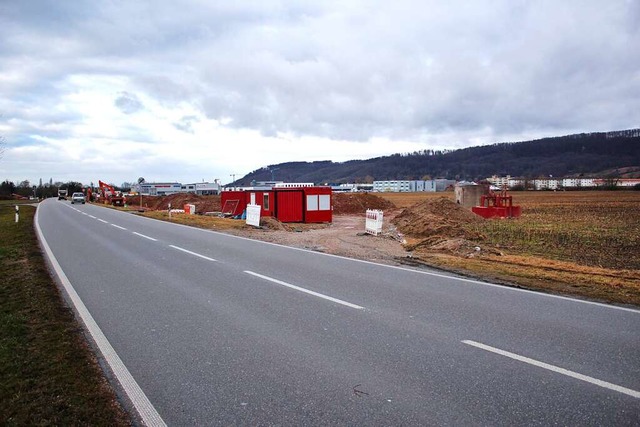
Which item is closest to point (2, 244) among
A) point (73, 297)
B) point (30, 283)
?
point (30, 283)

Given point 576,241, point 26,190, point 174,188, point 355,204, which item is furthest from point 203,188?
point 576,241

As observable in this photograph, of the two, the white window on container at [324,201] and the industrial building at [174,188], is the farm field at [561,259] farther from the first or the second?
the industrial building at [174,188]

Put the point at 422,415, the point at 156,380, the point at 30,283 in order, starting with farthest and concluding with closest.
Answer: the point at 30,283, the point at 156,380, the point at 422,415

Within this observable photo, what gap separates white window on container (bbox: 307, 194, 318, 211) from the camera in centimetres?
3052

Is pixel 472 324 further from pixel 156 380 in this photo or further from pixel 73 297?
pixel 73 297

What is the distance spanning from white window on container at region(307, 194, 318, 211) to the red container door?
1.84 ft

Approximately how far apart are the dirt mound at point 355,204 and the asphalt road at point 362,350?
117 feet

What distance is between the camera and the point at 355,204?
4788 cm

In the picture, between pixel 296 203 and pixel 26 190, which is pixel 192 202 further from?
pixel 26 190

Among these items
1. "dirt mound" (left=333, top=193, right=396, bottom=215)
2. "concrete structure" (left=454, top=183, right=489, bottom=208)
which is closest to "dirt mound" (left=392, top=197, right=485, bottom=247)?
"concrete structure" (left=454, top=183, right=489, bottom=208)

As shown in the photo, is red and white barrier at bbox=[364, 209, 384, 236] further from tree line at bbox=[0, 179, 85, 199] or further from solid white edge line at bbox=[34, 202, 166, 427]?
tree line at bbox=[0, 179, 85, 199]

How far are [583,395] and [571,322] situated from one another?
2.64 m

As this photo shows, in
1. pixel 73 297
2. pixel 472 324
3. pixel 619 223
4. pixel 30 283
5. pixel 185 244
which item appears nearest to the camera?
pixel 472 324

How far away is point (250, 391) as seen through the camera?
4.34 m
